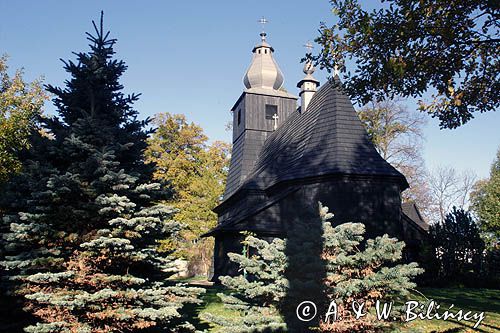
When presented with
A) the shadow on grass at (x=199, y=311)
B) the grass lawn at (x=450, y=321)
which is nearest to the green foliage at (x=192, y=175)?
the shadow on grass at (x=199, y=311)

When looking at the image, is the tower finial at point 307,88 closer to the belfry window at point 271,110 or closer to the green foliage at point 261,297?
the belfry window at point 271,110

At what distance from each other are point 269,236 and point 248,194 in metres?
3.67

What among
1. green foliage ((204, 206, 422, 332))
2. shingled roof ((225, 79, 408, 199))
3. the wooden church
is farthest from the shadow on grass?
shingled roof ((225, 79, 408, 199))

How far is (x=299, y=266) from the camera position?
21.3 ft

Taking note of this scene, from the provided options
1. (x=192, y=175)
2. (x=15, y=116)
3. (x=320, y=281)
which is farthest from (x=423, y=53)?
(x=192, y=175)

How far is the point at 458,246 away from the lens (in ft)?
64.0

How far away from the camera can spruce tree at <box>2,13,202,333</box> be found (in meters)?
6.96

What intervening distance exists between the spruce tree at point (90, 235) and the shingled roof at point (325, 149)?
8.34 metres

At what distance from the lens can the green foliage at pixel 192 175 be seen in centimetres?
2845

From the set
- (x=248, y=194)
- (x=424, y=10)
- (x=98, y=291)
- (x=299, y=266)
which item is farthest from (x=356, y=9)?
(x=248, y=194)

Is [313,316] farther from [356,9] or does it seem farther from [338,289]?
[356,9]

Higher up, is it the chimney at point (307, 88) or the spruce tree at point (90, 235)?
the chimney at point (307, 88)

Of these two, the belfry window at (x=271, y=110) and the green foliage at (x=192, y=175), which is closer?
the belfry window at (x=271, y=110)

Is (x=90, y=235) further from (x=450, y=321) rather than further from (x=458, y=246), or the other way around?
(x=458, y=246)
